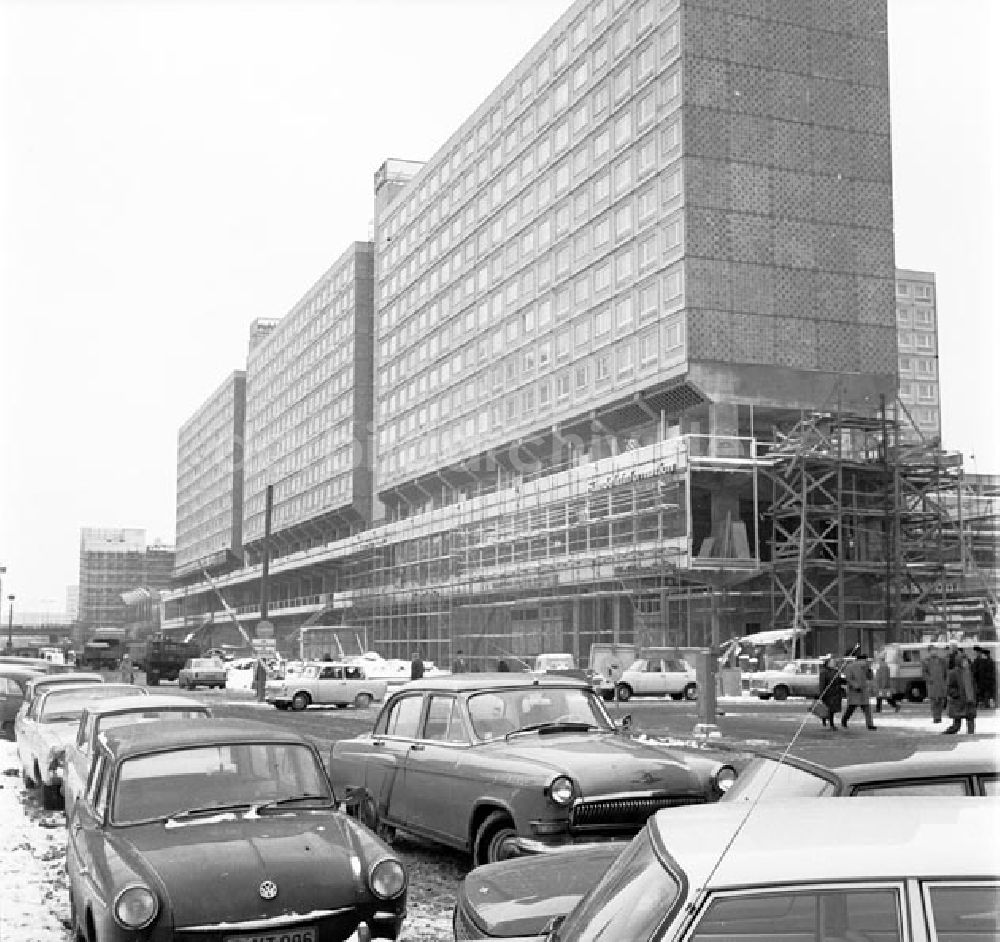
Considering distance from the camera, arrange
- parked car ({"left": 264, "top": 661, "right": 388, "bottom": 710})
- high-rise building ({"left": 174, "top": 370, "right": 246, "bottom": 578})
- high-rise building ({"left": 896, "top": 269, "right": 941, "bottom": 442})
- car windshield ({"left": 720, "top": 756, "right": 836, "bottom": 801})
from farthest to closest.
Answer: high-rise building ({"left": 174, "top": 370, "right": 246, "bottom": 578}), high-rise building ({"left": 896, "top": 269, "right": 941, "bottom": 442}), parked car ({"left": 264, "top": 661, "right": 388, "bottom": 710}), car windshield ({"left": 720, "top": 756, "right": 836, "bottom": 801})

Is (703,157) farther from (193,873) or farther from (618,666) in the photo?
(193,873)

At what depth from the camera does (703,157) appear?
1986 inches

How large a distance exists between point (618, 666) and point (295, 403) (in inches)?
2679

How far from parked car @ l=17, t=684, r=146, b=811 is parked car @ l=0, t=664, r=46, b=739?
8012 millimetres

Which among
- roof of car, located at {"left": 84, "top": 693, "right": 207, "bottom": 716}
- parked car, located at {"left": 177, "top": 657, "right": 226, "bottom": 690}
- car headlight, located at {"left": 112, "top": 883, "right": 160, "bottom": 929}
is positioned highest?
roof of car, located at {"left": 84, "top": 693, "right": 207, "bottom": 716}

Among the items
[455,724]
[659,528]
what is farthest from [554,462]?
[455,724]

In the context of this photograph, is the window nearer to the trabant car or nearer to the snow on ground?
the trabant car

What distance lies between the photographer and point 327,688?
36.4 metres

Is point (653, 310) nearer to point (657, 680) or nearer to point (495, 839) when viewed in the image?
point (657, 680)

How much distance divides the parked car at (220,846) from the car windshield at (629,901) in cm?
309

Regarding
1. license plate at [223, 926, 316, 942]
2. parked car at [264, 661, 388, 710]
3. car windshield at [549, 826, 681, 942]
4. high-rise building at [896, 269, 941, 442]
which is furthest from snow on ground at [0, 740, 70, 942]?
high-rise building at [896, 269, 941, 442]

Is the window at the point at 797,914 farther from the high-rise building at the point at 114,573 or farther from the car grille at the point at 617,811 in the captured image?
the high-rise building at the point at 114,573

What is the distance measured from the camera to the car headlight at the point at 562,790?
8.23m

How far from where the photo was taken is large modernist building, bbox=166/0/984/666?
163ft
